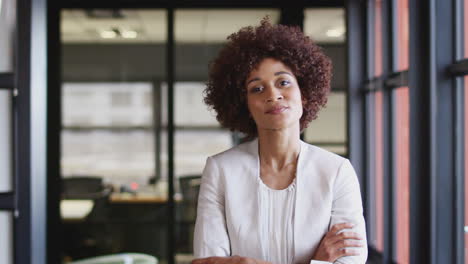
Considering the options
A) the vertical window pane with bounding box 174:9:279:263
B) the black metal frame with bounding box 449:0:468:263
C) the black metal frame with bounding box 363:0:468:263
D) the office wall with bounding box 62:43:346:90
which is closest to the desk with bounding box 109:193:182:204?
the vertical window pane with bounding box 174:9:279:263

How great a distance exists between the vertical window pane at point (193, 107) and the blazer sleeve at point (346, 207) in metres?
3.15

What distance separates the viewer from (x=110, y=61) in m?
5.85

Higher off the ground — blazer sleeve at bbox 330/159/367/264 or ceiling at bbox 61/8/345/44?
ceiling at bbox 61/8/345/44

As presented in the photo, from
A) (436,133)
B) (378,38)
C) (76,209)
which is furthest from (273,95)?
(76,209)

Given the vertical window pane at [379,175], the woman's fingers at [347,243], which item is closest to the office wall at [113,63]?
the vertical window pane at [379,175]

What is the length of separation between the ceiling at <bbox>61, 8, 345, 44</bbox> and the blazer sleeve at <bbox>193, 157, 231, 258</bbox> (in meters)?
3.00

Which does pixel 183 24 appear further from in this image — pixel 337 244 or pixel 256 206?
pixel 337 244

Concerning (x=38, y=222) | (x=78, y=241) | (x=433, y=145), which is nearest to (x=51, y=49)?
(x=38, y=222)

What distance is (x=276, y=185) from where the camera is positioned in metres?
1.51

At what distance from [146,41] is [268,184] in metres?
4.32

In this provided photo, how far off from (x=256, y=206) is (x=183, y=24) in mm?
3413

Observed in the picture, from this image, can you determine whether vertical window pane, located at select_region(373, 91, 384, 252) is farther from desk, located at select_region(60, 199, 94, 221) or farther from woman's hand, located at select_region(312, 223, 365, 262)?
desk, located at select_region(60, 199, 94, 221)

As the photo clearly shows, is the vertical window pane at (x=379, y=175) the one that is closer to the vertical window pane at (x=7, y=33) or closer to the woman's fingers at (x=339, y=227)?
the woman's fingers at (x=339, y=227)

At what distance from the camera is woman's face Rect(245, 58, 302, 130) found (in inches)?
57.6
